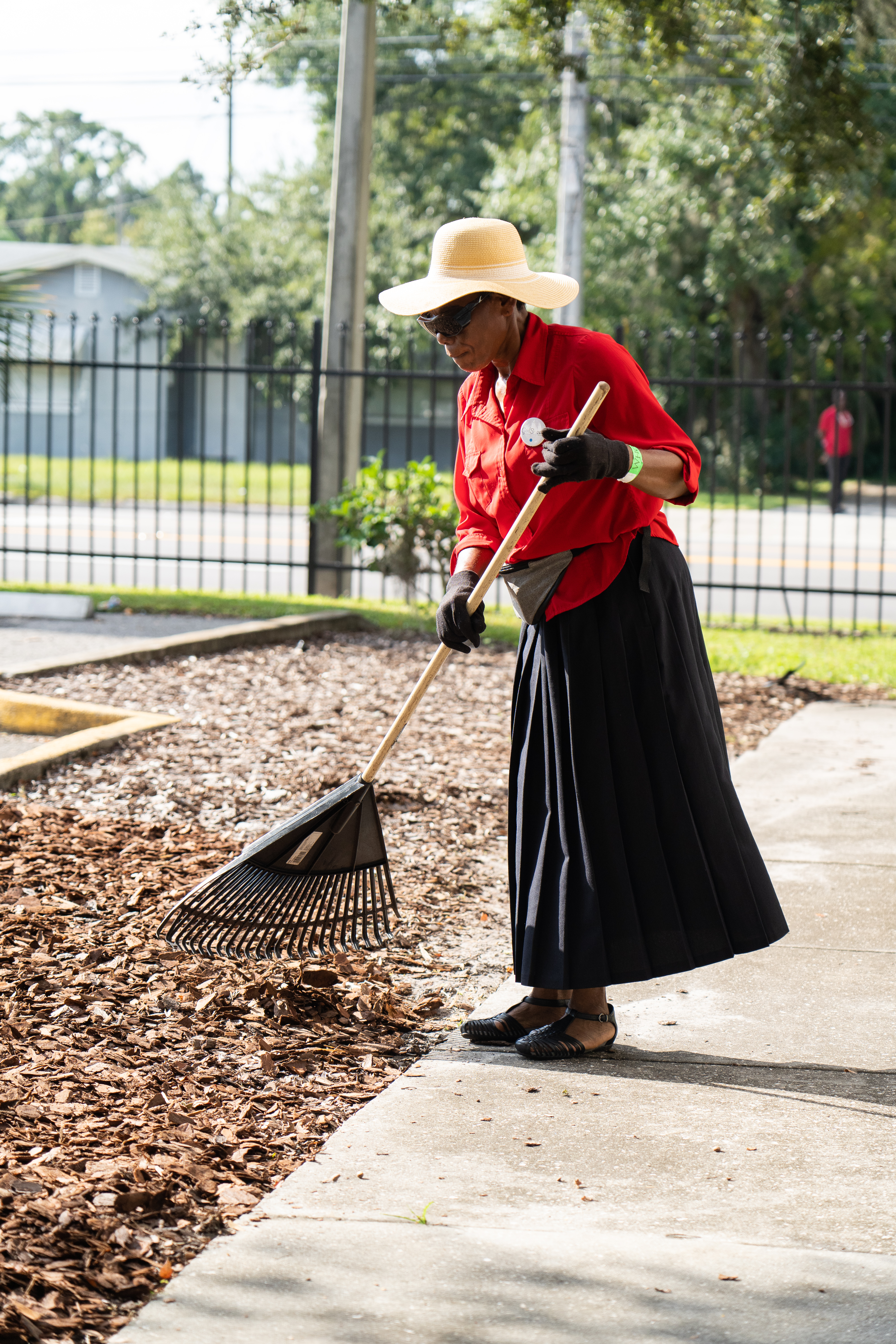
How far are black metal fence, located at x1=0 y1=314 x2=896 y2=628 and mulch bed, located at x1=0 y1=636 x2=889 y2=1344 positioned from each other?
11.4 ft

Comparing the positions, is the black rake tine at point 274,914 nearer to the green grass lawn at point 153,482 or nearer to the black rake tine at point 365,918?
the black rake tine at point 365,918

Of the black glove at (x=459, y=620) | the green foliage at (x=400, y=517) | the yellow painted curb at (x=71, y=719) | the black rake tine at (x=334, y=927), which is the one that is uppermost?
the green foliage at (x=400, y=517)

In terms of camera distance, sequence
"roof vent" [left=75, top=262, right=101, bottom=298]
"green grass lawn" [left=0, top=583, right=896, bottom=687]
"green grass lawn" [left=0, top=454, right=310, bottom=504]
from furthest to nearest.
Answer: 1. "roof vent" [left=75, top=262, right=101, bottom=298]
2. "green grass lawn" [left=0, top=454, right=310, bottom=504]
3. "green grass lawn" [left=0, top=583, right=896, bottom=687]

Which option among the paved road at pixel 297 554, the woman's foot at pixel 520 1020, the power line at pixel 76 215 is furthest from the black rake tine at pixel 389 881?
the power line at pixel 76 215

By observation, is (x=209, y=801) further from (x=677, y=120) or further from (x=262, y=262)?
(x=262, y=262)

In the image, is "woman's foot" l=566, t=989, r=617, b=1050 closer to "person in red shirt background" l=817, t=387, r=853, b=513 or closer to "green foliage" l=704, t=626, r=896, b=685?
"green foliage" l=704, t=626, r=896, b=685

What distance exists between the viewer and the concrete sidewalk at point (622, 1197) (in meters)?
2.20

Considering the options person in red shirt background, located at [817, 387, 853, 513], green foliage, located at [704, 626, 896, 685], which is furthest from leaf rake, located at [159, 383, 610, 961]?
person in red shirt background, located at [817, 387, 853, 513]

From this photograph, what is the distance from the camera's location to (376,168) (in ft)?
115

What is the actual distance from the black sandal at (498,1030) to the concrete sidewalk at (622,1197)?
0.12ft

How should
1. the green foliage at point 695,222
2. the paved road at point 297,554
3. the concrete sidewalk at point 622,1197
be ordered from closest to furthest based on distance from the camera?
the concrete sidewalk at point 622,1197 → the paved road at point 297,554 → the green foliage at point 695,222

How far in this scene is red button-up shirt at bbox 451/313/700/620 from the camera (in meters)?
3.22

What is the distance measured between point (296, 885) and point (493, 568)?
3.15 feet

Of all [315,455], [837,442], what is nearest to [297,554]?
[315,455]
